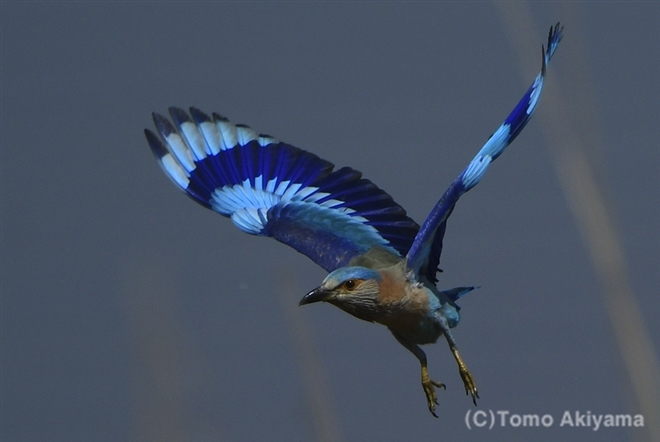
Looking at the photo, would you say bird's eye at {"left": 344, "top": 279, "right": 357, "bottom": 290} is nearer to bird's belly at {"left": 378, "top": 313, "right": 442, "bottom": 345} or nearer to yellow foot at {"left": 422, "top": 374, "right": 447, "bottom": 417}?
bird's belly at {"left": 378, "top": 313, "right": 442, "bottom": 345}

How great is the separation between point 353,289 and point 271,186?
129cm

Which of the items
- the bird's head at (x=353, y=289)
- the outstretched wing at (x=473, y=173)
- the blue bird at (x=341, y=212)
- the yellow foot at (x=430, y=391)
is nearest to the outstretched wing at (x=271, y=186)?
the blue bird at (x=341, y=212)

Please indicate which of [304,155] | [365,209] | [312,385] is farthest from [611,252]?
[304,155]

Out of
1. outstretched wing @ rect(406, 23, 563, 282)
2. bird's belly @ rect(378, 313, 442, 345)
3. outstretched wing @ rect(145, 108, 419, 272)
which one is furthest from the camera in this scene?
outstretched wing @ rect(145, 108, 419, 272)

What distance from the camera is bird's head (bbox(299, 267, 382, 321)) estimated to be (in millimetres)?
3787

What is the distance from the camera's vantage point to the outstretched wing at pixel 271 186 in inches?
179

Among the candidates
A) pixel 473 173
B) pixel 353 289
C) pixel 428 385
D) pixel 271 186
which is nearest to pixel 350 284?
pixel 353 289

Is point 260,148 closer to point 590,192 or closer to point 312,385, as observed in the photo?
point 312,385

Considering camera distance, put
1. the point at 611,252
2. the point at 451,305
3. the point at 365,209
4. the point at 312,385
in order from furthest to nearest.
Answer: the point at 365,209
the point at 451,305
the point at 312,385
the point at 611,252

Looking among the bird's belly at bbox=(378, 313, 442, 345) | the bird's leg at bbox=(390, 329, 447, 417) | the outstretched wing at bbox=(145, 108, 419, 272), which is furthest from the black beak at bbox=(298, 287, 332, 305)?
the outstretched wing at bbox=(145, 108, 419, 272)

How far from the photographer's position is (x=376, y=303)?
3820 millimetres

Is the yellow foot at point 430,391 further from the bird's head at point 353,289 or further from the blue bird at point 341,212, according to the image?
the bird's head at point 353,289

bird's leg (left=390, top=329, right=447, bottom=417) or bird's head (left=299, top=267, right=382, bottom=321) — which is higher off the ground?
bird's head (left=299, top=267, right=382, bottom=321)

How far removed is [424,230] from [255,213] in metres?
1.30
